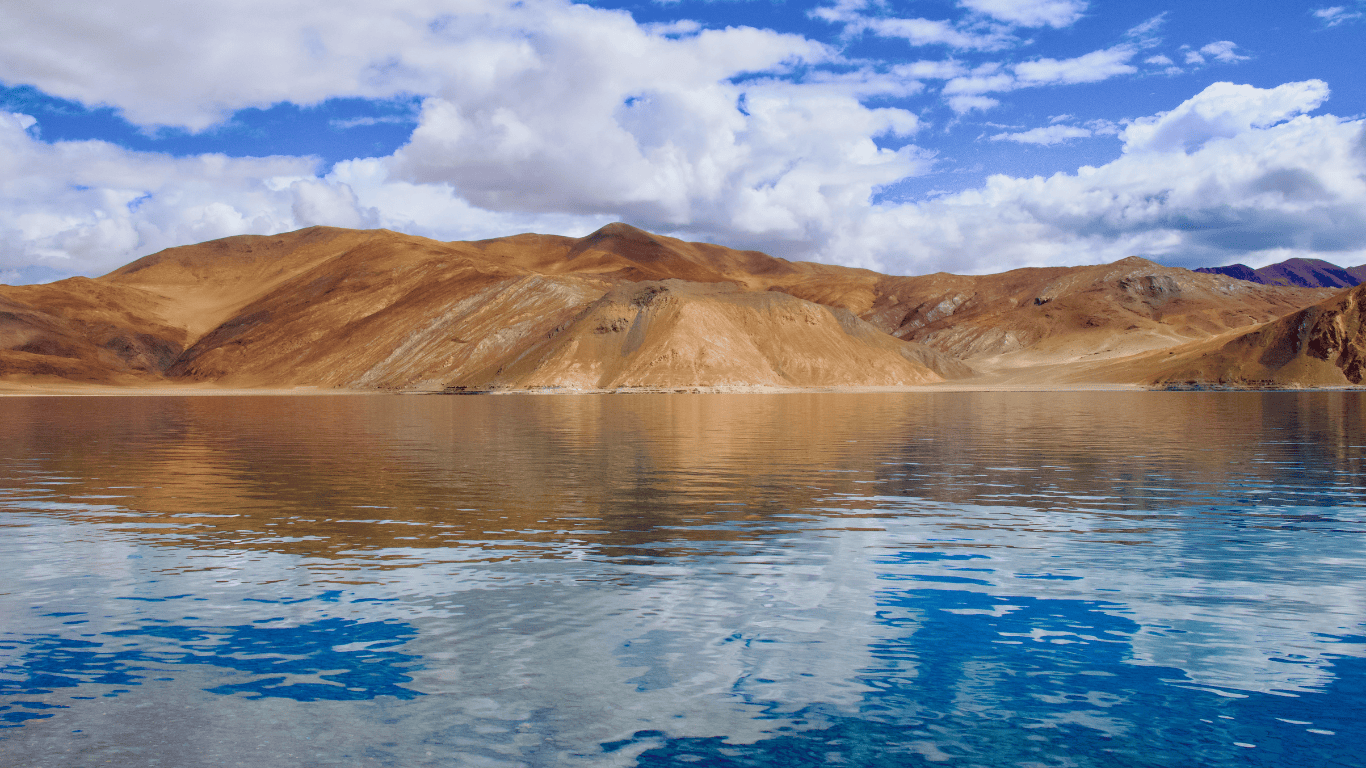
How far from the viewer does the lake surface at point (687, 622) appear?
7430 mm

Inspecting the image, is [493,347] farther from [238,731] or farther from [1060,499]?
[238,731]

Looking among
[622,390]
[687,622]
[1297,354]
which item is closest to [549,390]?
[622,390]

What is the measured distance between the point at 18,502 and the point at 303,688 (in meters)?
16.2

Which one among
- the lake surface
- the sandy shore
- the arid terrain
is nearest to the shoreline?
the sandy shore

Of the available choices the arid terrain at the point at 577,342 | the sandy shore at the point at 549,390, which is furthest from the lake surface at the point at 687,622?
the arid terrain at the point at 577,342

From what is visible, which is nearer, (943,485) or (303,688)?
(303,688)

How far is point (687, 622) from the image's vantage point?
10414 mm

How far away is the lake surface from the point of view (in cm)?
743

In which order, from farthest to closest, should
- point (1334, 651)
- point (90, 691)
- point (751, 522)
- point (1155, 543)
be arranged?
point (751, 522) → point (1155, 543) → point (1334, 651) → point (90, 691)

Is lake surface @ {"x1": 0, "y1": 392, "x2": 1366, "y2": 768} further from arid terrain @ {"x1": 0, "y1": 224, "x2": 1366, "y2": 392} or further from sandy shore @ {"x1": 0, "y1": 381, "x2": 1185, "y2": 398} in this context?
arid terrain @ {"x1": 0, "y1": 224, "x2": 1366, "y2": 392}

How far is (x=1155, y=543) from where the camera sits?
14.7 m

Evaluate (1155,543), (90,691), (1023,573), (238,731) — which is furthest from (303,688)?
(1155,543)

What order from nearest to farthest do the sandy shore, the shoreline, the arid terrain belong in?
the shoreline → the sandy shore → the arid terrain

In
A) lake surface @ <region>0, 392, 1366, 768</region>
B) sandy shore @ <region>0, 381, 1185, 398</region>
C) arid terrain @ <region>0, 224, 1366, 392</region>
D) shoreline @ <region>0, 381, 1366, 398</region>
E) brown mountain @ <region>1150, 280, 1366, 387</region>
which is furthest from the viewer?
arid terrain @ <region>0, 224, 1366, 392</region>
